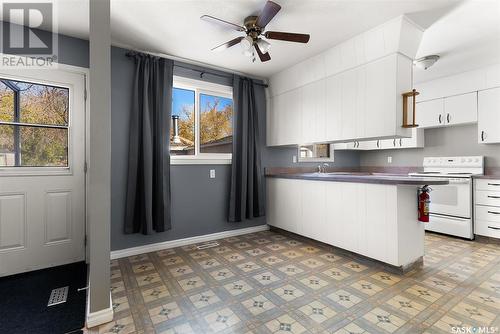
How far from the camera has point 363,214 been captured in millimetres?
2730

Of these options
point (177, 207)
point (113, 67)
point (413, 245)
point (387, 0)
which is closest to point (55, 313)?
point (177, 207)

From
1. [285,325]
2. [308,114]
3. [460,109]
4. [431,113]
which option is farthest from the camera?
[431,113]

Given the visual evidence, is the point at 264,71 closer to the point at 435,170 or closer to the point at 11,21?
the point at 11,21

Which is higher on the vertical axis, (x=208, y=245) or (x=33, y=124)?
(x=33, y=124)

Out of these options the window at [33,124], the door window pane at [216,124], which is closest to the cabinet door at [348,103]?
the door window pane at [216,124]

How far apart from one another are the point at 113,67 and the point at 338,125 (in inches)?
114

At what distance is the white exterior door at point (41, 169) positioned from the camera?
96.8 inches

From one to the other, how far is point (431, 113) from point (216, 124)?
378cm

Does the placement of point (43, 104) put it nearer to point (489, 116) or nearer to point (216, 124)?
point (216, 124)

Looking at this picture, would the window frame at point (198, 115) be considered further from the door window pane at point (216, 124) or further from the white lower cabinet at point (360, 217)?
the white lower cabinet at point (360, 217)

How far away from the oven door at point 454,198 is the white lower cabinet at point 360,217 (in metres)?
1.55

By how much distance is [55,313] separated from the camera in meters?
1.85

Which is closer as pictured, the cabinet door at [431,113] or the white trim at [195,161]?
the white trim at [195,161]

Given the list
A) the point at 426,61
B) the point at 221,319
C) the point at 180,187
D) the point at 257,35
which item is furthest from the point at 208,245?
the point at 426,61
